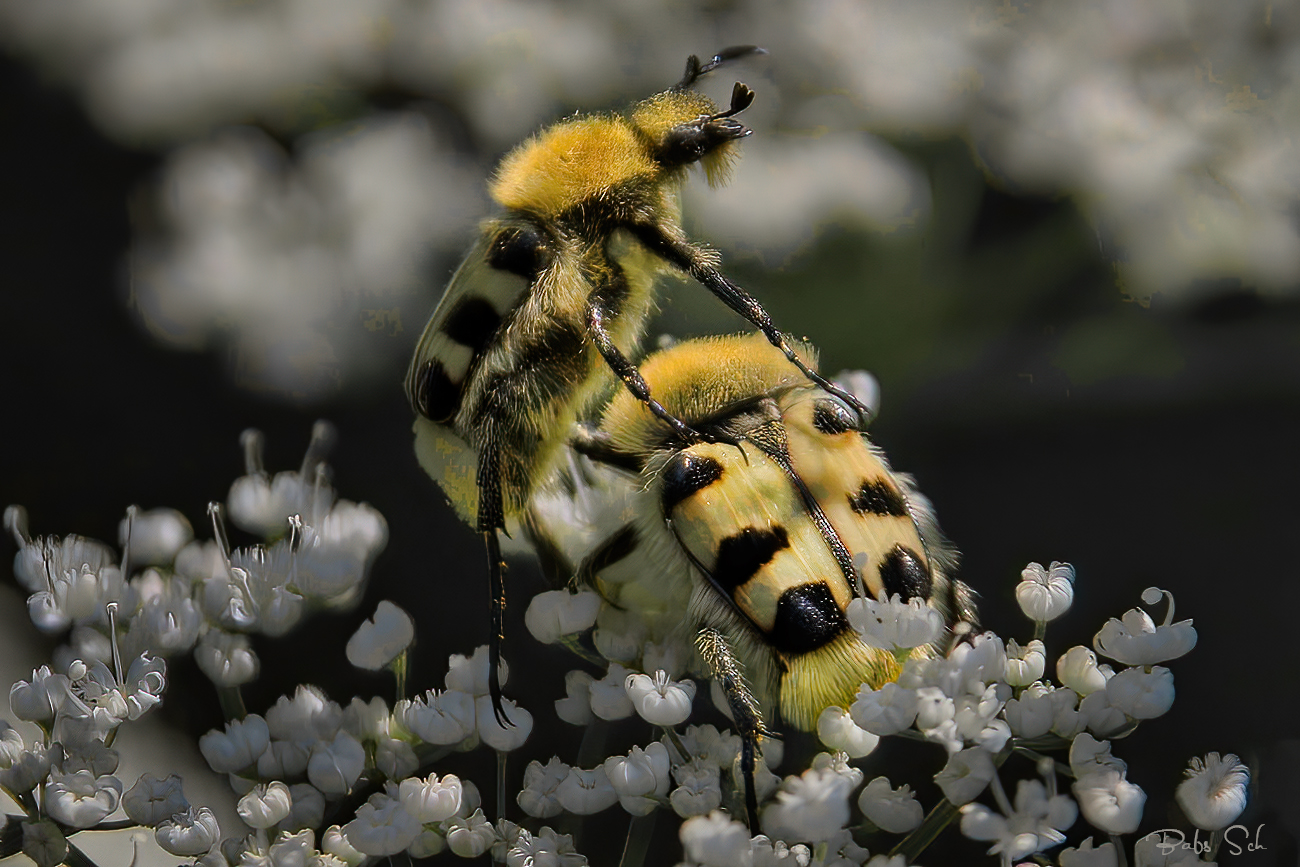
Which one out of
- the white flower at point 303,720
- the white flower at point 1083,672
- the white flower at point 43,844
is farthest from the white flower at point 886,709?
the white flower at point 43,844

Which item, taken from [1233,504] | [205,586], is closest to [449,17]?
[205,586]

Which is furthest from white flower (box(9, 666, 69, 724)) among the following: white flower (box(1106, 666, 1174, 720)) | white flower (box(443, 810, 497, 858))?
white flower (box(1106, 666, 1174, 720))

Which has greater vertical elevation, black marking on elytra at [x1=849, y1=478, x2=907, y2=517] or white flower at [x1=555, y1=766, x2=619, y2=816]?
black marking on elytra at [x1=849, y1=478, x2=907, y2=517]

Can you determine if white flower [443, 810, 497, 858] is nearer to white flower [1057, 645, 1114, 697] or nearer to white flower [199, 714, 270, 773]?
white flower [199, 714, 270, 773]

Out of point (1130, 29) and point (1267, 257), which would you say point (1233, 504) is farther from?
point (1130, 29)

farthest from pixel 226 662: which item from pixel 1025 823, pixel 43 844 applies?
pixel 1025 823

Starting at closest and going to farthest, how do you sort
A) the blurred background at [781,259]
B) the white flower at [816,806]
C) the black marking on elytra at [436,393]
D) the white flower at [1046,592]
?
the white flower at [816,806], the white flower at [1046,592], the black marking on elytra at [436,393], the blurred background at [781,259]

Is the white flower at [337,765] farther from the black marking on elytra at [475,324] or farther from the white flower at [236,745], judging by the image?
the black marking on elytra at [475,324]
